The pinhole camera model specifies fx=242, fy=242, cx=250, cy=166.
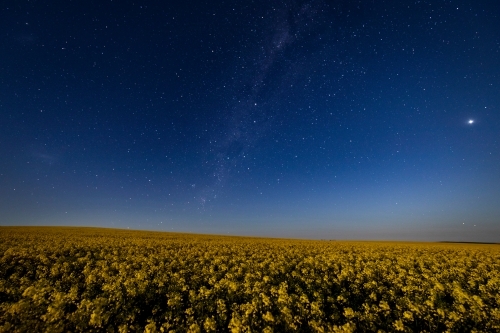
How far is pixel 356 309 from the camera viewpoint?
1059 cm

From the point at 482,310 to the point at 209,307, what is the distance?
35.4ft

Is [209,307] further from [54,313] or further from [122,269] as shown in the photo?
[122,269]

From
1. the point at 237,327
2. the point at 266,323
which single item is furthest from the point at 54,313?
the point at 266,323

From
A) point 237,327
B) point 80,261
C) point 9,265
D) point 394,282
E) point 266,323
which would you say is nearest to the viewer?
point 237,327

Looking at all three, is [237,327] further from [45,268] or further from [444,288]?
[45,268]

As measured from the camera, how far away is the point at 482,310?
9.58m

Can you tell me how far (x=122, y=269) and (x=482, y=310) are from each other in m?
16.6

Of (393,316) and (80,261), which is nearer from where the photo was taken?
(393,316)

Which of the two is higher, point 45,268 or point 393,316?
point 45,268

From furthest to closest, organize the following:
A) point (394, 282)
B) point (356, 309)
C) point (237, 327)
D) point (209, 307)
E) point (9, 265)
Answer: point (9, 265), point (394, 282), point (356, 309), point (209, 307), point (237, 327)

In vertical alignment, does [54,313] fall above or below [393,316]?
above

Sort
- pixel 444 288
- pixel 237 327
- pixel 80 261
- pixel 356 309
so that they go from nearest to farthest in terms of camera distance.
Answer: pixel 237 327 → pixel 356 309 → pixel 444 288 → pixel 80 261

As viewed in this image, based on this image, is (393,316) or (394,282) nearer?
(393,316)

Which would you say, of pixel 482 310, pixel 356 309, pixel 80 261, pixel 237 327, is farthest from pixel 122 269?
pixel 482 310
